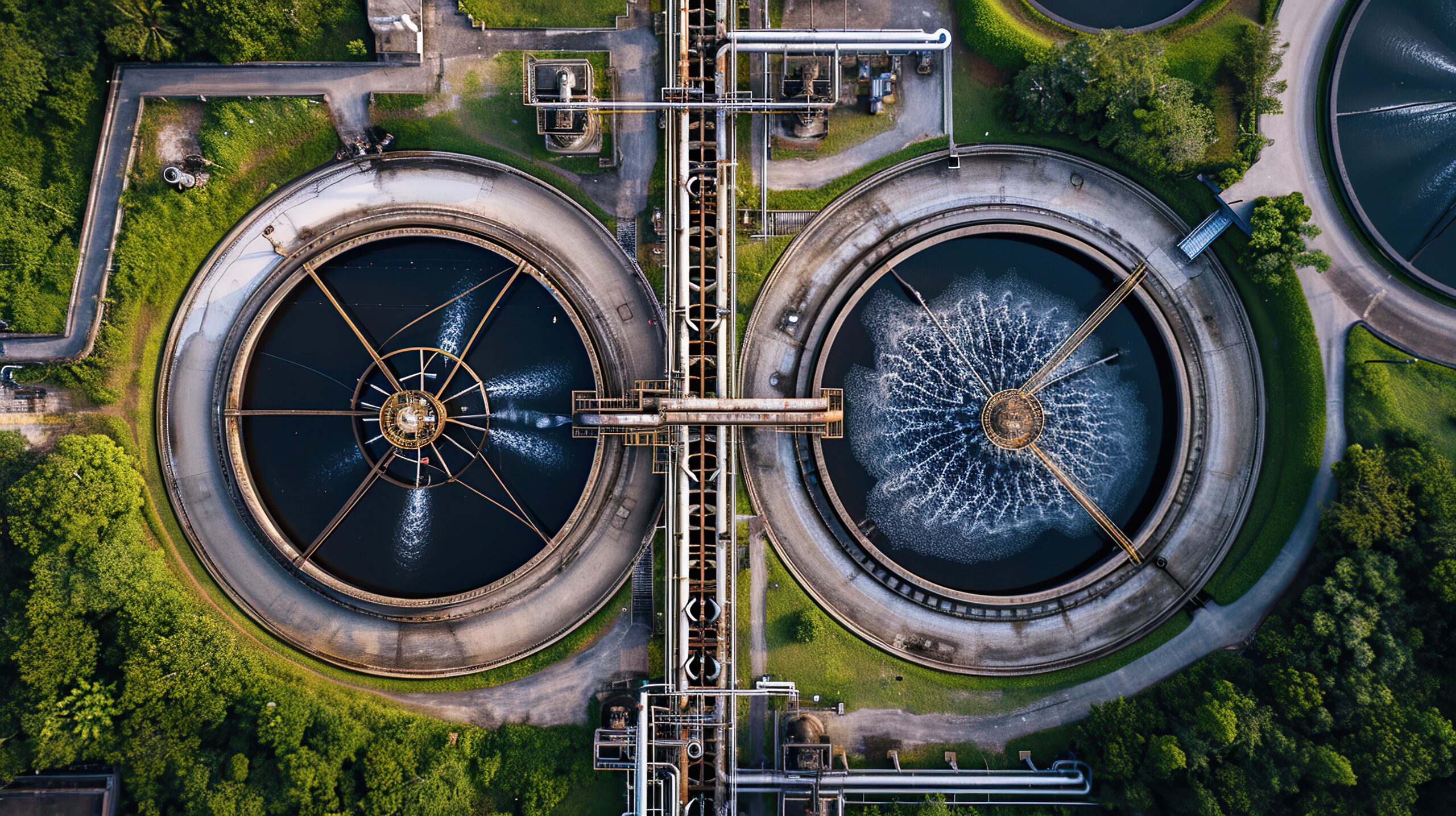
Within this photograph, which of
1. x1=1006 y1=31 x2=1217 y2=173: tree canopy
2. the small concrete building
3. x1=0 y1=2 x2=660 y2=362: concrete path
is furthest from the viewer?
x1=0 y1=2 x2=660 y2=362: concrete path

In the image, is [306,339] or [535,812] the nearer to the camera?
[535,812]

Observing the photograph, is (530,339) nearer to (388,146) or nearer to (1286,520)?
(388,146)

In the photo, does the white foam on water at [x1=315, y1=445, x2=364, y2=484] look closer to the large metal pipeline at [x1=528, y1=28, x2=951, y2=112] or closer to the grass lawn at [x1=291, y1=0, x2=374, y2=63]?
the grass lawn at [x1=291, y1=0, x2=374, y2=63]

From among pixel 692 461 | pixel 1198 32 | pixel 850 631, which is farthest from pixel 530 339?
pixel 1198 32

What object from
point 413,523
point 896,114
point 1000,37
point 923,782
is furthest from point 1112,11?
point 413,523

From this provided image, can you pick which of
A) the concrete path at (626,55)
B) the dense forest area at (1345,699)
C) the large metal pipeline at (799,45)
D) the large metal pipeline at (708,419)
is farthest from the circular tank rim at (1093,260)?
the concrete path at (626,55)

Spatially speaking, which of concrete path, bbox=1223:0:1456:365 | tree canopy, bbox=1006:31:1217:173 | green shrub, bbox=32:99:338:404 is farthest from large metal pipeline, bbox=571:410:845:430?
concrete path, bbox=1223:0:1456:365
